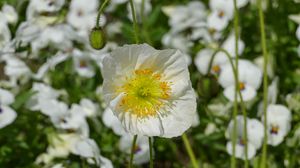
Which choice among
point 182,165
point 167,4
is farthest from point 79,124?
point 167,4

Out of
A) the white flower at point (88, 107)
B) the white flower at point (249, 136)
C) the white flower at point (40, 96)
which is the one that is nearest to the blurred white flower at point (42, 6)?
the white flower at point (40, 96)

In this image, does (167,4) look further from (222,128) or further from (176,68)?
(176,68)

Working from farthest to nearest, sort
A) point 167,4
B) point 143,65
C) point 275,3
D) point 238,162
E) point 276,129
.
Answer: point 167,4 < point 275,3 < point 238,162 < point 276,129 < point 143,65

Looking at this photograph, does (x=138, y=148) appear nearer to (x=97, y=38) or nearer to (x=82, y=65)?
(x=82, y=65)

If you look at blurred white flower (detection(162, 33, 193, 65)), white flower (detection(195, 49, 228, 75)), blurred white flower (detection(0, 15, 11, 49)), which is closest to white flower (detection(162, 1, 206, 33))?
blurred white flower (detection(162, 33, 193, 65))

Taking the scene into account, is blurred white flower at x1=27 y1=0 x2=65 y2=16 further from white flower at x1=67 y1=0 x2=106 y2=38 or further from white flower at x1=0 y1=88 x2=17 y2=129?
white flower at x1=0 y1=88 x2=17 y2=129

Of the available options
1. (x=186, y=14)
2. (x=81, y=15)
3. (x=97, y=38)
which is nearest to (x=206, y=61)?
(x=186, y=14)
